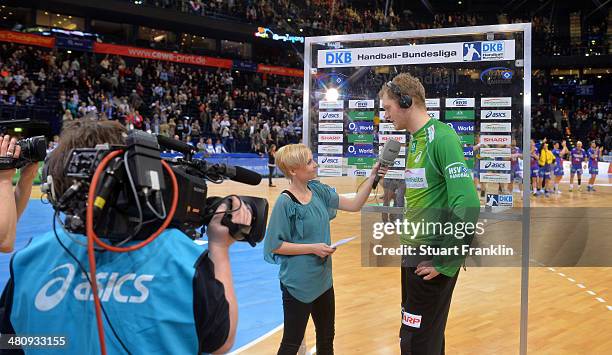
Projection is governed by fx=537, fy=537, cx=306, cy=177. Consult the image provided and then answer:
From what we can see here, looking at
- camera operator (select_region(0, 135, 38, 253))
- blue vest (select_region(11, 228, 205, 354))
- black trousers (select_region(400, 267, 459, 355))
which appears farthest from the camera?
black trousers (select_region(400, 267, 459, 355))

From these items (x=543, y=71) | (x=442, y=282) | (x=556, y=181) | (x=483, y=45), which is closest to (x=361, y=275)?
(x=483, y=45)

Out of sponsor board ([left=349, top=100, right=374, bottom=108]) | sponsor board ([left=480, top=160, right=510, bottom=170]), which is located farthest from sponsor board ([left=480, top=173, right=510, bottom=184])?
sponsor board ([left=349, top=100, right=374, bottom=108])

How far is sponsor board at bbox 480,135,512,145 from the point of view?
3754mm

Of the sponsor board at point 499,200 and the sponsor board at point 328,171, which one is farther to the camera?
the sponsor board at point 328,171

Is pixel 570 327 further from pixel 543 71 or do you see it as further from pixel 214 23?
pixel 543 71

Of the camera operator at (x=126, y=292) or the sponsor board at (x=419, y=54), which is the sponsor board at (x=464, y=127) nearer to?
the sponsor board at (x=419, y=54)

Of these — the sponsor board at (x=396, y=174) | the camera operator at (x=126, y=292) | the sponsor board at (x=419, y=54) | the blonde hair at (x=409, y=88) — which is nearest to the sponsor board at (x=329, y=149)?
the sponsor board at (x=396, y=174)

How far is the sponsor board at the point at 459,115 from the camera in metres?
3.85

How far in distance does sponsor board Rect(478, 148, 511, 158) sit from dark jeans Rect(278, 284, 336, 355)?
1.57 meters

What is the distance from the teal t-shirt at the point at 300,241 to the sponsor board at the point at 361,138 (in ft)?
3.93

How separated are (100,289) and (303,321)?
5.94ft

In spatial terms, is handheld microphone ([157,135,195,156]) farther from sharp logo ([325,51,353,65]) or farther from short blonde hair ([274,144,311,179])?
sharp logo ([325,51,353,65])

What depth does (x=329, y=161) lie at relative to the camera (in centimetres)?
420

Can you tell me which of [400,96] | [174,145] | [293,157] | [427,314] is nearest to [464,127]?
[400,96]
